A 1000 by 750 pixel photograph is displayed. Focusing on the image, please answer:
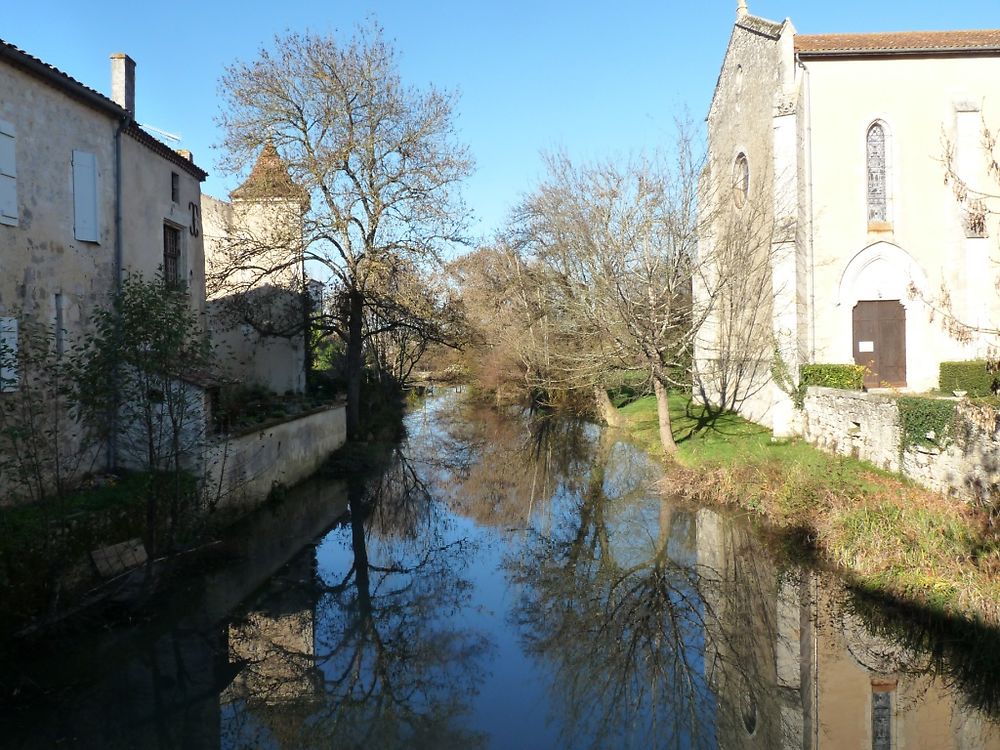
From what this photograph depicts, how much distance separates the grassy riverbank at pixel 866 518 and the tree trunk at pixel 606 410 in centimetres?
993

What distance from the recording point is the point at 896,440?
1279 cm

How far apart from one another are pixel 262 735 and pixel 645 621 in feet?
14.6

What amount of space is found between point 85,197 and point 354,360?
11010 mm

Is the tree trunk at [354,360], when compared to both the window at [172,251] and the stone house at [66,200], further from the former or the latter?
the stone house at [66,200]

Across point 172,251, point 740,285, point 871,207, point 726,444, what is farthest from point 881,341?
point 172,251

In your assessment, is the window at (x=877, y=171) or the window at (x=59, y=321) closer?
the window at (x=59, y=321)

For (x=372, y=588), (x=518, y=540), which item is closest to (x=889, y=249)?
(x=518, y=540)

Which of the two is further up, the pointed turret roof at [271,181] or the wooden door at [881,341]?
the pointed turret roof at [271,181]

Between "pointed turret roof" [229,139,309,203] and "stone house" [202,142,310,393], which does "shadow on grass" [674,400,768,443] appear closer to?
"stone house" [202,142,310,393]

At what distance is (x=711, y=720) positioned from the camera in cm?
673

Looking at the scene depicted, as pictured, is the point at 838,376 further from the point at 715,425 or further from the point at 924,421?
the point at 924,421

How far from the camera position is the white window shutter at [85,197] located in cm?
1116

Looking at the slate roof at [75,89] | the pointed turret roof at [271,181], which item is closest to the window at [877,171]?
the pointed turret roof at [271,181]

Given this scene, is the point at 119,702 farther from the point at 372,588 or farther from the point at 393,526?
the point at 393,526
